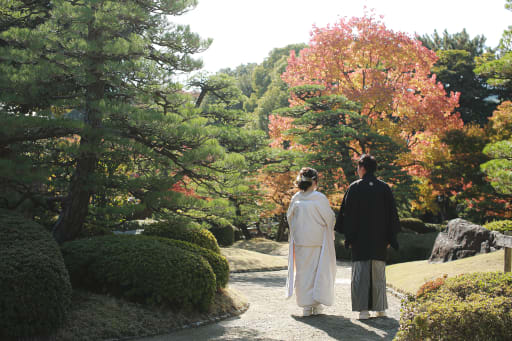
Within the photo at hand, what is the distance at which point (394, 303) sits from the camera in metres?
6.78

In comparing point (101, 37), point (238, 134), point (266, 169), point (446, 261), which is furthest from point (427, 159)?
point (101, 37)

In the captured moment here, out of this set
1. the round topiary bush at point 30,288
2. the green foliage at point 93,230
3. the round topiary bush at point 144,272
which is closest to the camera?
the round topiary bush at point 30,288

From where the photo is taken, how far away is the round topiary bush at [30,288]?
3.92 meters

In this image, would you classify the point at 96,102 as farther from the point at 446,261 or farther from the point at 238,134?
the point at 446,261

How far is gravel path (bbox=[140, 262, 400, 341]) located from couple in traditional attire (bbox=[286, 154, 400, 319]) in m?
0.23

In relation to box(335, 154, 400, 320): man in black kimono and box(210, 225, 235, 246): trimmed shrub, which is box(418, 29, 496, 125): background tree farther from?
box(335, 154, 400, 320): man in black kimono

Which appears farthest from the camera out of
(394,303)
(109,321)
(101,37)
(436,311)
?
(394,303)

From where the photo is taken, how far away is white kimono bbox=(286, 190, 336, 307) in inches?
229

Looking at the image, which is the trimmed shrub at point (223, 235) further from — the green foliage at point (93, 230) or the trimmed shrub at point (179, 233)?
the green foliage at point (93, 230)

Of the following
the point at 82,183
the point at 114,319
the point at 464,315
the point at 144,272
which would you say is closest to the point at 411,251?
the point at 82,183

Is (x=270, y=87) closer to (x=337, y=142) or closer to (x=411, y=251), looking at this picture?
(x=337, y=142)

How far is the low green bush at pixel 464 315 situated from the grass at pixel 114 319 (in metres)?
2.45

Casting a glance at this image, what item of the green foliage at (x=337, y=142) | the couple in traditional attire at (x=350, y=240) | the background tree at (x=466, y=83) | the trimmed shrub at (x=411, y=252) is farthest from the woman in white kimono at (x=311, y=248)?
the background tree at (x=466, y=83)

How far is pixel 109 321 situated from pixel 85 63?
11.2ft
